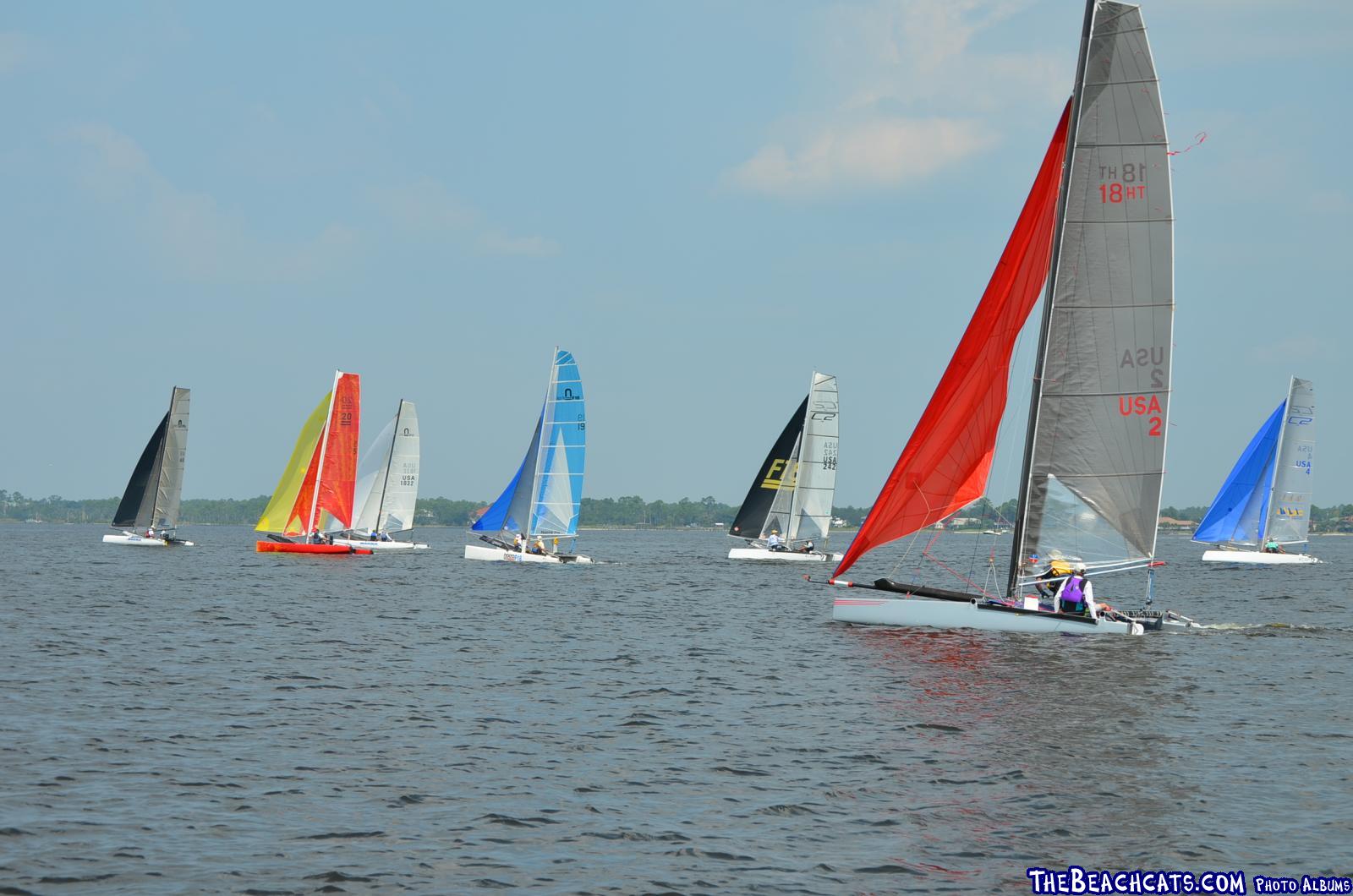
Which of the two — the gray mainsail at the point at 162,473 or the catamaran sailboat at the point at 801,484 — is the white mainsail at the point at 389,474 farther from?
the catamaran sailboat at the point at 801,484

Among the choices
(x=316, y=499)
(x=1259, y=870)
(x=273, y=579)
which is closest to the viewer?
(x=1259, y=870)

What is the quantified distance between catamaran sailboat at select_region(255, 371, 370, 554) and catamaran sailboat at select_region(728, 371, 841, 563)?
1786cm

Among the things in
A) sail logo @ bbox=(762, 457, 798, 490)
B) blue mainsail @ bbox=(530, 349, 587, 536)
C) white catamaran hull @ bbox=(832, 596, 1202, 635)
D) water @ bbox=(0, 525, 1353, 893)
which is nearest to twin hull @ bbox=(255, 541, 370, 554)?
blue mainsail @ bbox=(530, 349, 587, 536)

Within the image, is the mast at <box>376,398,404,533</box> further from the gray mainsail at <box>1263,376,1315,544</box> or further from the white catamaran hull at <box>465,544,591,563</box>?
the gray mainsail at <box>1263,376,1315,544</box>

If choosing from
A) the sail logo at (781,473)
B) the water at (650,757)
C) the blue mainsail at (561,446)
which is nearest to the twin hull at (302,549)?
the blue mainsail at (561,446)

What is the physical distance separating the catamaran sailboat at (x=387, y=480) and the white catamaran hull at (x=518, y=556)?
9.10m

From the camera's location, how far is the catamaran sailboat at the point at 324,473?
57.8 metres

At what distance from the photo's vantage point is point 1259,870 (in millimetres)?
10430

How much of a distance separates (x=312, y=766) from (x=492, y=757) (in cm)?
193

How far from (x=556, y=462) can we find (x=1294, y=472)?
36.8 metres

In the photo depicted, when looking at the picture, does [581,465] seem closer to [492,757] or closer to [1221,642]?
[1221,642]

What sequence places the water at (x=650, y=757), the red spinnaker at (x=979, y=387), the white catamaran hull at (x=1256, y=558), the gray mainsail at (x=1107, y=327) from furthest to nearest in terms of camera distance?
1. the white catamaran hull at (x=1256, y=558)
2. the red spinnaker at (x=979, y=387)
3. the gray mainsail at (x=1107, y=327)
4. the water at (x=650, y=757)

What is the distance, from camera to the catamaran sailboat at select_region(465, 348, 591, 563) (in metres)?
52.2

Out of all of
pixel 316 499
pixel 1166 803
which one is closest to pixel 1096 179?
pixel 1166 803
